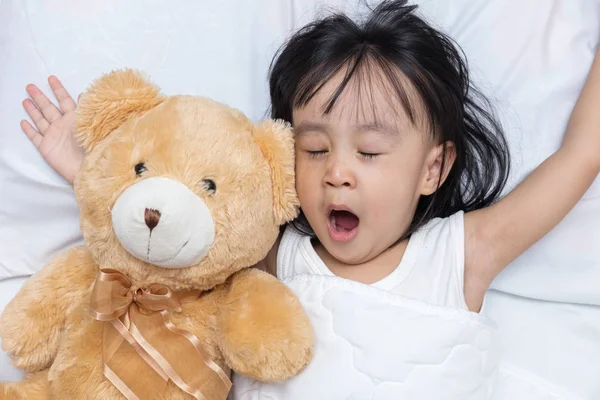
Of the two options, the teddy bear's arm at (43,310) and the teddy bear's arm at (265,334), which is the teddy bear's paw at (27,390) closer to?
the teddy bear's arm at (43,310)

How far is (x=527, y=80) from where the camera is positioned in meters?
1.26

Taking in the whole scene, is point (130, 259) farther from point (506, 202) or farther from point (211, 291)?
point (506, 202)

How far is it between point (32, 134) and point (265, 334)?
537mm

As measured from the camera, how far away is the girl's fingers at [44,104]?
1.19 metres

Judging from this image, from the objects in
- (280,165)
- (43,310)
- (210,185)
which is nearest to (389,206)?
(280,165)

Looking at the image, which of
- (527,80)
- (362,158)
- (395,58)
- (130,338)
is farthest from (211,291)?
(527,80)

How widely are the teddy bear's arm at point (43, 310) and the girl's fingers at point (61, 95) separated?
27 centimetres

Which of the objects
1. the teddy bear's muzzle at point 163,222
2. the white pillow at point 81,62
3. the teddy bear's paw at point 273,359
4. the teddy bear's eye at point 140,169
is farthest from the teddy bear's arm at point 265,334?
the white pillow at point 81,62

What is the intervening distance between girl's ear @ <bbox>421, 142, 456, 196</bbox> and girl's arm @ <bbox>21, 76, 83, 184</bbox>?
0.55 metres

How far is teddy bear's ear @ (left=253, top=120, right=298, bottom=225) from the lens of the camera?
1.01 m

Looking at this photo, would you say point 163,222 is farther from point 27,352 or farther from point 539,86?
point 539,86

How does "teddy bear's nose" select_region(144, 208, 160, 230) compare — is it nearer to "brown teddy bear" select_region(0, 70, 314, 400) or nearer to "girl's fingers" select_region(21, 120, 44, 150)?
"brown teddy bear" select_region(0, 70, 314, 400)

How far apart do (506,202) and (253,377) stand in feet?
1.53

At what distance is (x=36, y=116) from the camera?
119cm
